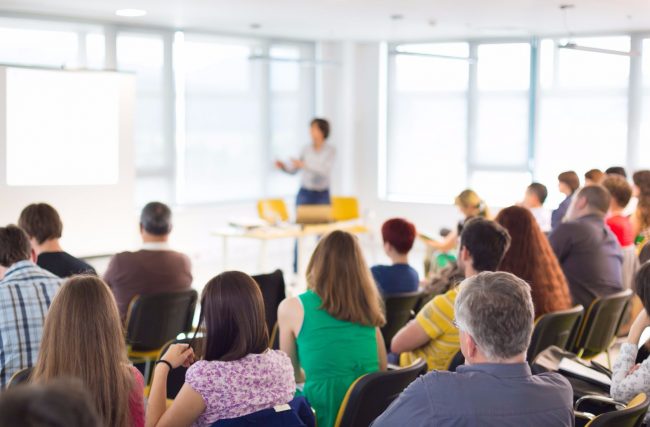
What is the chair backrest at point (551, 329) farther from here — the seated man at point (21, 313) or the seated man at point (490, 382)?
the seated man at point (21, 313)

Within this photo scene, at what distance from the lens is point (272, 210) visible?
29.6 feet

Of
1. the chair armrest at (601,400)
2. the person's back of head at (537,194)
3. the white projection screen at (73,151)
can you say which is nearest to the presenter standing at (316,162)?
the white projection screen at (73,151)

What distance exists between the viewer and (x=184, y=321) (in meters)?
4.88

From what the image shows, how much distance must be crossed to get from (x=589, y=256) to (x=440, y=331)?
1994 millimetres

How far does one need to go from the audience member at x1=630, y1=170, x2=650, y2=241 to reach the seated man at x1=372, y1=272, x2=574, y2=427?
4.54 metres

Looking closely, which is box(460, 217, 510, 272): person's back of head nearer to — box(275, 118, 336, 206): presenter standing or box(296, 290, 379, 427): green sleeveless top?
box(296, 290, 379, 427): green sleeveless top

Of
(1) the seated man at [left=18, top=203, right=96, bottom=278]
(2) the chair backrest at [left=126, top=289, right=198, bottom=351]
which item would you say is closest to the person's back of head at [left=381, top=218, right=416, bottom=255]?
(2) the chair backrest at [left=126, top=289, right=198, bottom=351]

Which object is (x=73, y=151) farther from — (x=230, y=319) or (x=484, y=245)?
(x=230, y=319)

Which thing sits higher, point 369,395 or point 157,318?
point 369,395

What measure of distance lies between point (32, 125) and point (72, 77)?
2.11 ft

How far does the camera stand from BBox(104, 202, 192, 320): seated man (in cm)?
484

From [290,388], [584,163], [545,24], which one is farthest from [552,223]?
[290,388]

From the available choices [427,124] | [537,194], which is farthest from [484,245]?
[427,124]

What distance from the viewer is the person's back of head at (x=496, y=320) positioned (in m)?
2.17
